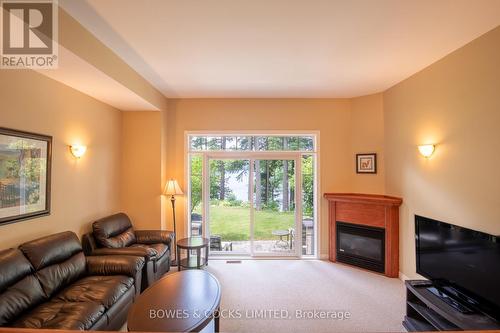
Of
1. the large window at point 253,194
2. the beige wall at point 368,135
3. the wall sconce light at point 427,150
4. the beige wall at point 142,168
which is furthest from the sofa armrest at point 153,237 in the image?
the wall sconce light at point 427,150

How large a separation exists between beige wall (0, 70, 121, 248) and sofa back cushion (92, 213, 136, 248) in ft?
0.78

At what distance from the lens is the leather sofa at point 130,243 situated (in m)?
3.10

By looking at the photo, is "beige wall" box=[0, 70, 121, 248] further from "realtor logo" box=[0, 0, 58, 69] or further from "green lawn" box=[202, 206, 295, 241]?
"green lawn" box=[202, 206, 295, 241]

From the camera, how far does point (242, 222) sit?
15.5 ft

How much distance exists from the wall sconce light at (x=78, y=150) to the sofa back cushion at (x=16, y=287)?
54.2 inches

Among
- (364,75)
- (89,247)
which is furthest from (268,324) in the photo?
(364,75)

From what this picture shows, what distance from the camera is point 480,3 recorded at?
1962 millimetres

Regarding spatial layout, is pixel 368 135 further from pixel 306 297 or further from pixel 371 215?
pixel 306 297

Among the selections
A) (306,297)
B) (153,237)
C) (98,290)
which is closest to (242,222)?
(153,237)

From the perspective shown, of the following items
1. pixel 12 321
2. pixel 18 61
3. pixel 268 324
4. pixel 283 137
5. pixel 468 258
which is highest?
pixel 18 61

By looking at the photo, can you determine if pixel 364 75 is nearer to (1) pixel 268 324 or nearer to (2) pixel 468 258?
(2) pixel 468 258

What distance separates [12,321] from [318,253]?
420 cm

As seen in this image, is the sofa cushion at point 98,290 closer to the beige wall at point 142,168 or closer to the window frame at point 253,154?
the beige wall at point 142,168

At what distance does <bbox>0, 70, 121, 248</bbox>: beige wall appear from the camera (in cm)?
235
